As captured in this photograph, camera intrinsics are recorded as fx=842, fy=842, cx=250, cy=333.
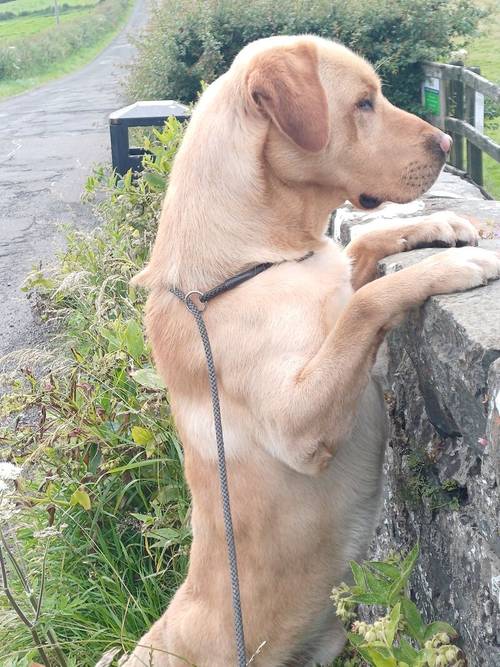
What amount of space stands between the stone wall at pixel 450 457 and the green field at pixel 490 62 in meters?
6.84

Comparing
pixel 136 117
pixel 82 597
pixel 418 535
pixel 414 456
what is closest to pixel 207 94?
pixel 414 456

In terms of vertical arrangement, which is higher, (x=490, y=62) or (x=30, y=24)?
(x=490, y=62)

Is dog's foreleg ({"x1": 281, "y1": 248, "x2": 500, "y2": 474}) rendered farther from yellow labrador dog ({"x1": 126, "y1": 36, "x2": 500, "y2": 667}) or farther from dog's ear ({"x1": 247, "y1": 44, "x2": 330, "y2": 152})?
dog's ear ({"x1": 247, "y1": 44, "x2": 330, "y2": 152})

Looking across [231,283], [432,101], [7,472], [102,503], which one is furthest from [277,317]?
[432,101]

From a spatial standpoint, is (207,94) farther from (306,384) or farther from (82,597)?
(82,597)

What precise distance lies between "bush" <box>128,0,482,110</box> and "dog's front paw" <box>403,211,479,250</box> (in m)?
6.99

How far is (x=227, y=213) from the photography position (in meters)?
2.49

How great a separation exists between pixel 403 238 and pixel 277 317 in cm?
62

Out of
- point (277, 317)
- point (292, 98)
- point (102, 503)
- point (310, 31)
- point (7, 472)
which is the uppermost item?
point (292, 98)

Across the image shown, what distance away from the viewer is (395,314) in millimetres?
2123

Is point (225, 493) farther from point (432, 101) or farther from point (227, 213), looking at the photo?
point (432, 101)

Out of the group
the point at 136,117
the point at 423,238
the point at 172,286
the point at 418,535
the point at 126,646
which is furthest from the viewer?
the point at 136,117

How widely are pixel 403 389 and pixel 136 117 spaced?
5.24m

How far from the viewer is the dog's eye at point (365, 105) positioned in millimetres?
2639
